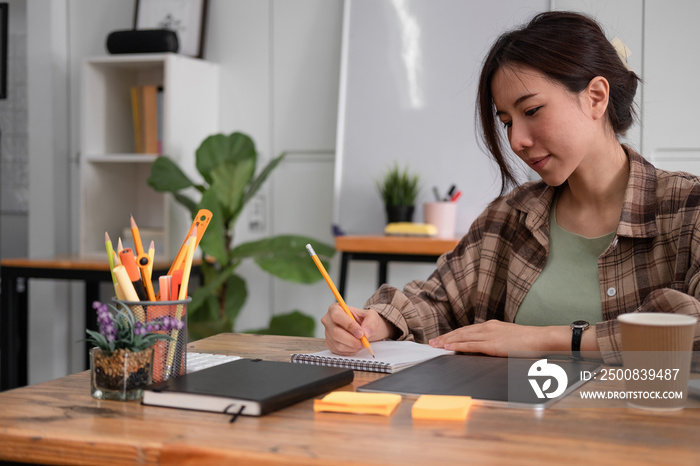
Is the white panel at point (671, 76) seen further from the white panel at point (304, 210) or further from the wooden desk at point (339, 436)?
the wooden desk at point (339, 436)

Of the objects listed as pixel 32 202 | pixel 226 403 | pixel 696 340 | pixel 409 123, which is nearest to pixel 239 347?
pixel 226 403

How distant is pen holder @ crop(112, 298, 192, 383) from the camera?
0.98 m

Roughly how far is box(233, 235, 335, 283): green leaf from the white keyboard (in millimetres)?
1501

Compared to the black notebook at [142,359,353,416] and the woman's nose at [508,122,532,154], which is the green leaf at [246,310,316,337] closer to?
the woman's nose at [508,122,532,154]

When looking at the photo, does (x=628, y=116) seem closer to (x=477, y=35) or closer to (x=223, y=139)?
(x=477, y=35)

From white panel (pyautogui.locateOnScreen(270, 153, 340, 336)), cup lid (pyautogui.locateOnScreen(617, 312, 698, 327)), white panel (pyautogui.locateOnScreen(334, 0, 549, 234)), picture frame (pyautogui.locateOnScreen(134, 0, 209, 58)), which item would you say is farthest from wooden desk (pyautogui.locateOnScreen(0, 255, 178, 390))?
cup lid (pyautogui.locateOnScreen(617, 312, 698, 327))

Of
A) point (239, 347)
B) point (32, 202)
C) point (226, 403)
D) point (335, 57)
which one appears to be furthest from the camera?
point (32, 202)

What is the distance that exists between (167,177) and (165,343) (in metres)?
2.09

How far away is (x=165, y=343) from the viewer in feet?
3.26

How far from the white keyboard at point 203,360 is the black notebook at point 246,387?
0.18ft

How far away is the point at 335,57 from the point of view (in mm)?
3273

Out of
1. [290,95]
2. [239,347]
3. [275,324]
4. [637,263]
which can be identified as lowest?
[275,324]

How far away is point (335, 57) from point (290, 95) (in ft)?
0.82

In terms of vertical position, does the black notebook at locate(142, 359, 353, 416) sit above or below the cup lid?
below
